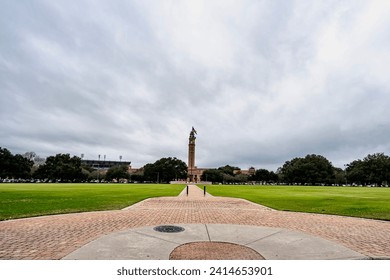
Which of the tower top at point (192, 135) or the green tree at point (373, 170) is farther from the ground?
the tower top at point (192, 135)

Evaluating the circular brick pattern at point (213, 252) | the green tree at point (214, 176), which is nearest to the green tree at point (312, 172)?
the green tree at point (214, 176)

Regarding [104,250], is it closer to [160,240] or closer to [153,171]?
[160,240]

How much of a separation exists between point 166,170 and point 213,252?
356ft

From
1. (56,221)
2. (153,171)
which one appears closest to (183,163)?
(153,171)

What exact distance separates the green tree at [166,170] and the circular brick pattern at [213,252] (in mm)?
107750

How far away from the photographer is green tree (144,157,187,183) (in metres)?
114

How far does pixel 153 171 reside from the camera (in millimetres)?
114625

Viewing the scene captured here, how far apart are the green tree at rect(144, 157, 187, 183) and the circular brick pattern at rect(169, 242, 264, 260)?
107750mm

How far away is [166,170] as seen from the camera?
113375 mm

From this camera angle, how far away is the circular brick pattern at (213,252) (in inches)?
216

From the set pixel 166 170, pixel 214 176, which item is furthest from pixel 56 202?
pixel 214 176

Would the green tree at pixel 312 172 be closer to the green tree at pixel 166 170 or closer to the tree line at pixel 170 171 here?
the tree line at pixel 170 171

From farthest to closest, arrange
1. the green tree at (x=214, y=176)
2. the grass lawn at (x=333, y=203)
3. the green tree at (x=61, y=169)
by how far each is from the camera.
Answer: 1. the green tree at (x=214, y=176)
2. the green tree at (x=61, y=169)
3. the grass lawn at (x=333, y=203)
